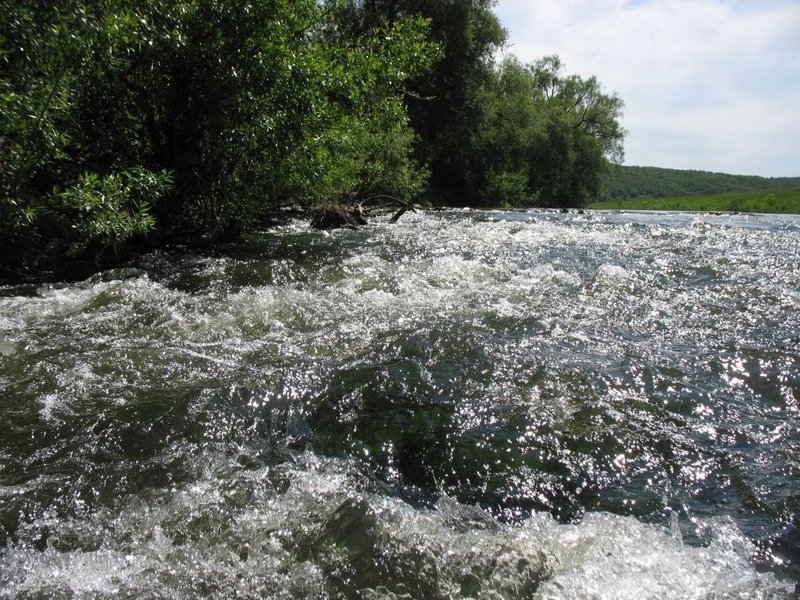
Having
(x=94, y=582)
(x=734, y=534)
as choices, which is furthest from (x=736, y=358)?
(x=94, y=582)

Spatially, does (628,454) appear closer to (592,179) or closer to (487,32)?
(487,32)

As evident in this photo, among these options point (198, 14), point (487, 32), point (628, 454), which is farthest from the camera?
point (487, 32)

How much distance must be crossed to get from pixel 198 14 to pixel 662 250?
11.2 m

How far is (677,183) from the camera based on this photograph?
6319 inches

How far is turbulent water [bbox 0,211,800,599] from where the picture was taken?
2.40m

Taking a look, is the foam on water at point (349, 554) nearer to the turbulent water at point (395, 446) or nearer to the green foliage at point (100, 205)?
the turbulent water at point (395, 446)

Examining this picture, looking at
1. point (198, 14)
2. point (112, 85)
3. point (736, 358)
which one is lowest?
point (736, 358)

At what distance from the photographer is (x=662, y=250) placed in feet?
41.0

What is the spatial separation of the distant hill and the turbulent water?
5523 inches

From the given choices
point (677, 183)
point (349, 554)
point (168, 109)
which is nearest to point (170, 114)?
point (168, 109)

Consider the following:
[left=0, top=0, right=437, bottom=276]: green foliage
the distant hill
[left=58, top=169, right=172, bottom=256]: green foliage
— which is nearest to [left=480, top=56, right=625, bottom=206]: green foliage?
[left=0, top=0, right=437, bottom=276]: green foliage

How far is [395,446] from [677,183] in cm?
18299

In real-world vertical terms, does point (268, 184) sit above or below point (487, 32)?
below

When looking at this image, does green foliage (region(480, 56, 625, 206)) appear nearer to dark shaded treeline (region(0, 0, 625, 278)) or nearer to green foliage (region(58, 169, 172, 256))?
dark shaded treeline (region(0, 0, 625, 278))
